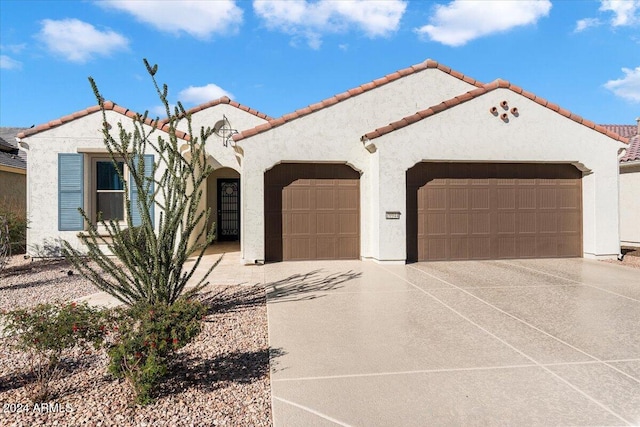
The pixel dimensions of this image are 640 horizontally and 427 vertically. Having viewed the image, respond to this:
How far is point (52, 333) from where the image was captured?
126 inches

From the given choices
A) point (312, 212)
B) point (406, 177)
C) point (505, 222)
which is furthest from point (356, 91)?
point (505, 222)

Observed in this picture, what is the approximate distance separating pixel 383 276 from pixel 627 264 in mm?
6357

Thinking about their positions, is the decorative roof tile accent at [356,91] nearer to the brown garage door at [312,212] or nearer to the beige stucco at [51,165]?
the brown garage door at [312,212]

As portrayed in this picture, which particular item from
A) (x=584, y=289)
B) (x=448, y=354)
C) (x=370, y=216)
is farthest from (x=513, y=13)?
(x=448, y=354)

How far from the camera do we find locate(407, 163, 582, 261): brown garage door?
10062 millimetres

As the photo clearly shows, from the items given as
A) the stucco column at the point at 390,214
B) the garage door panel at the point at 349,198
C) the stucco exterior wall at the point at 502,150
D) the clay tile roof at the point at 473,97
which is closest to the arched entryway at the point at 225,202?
the garage door panel at the point at 349,198

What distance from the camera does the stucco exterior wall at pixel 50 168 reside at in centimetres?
1056

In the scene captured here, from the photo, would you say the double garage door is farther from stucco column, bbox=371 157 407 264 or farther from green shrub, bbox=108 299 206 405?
green shrub, bbox=108 299 206 405

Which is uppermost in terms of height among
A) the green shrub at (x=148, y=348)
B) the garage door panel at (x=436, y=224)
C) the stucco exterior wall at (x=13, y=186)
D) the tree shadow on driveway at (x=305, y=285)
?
the stucco exterior wall at (x=13, y=186)

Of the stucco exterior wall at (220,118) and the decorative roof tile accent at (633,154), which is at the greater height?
the stucco exterior wall at (220,118)

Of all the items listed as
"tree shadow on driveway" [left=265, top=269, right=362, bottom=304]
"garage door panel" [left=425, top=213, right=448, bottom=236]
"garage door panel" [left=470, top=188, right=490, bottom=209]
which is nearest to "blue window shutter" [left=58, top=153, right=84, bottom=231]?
"tree shadow on driveway" [left=265, top=269, right=362, bottom=304]

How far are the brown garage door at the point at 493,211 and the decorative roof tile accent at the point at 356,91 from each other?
8.26ft

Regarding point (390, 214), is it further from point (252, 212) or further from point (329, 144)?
point (252, 212)

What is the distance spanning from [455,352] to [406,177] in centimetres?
631
